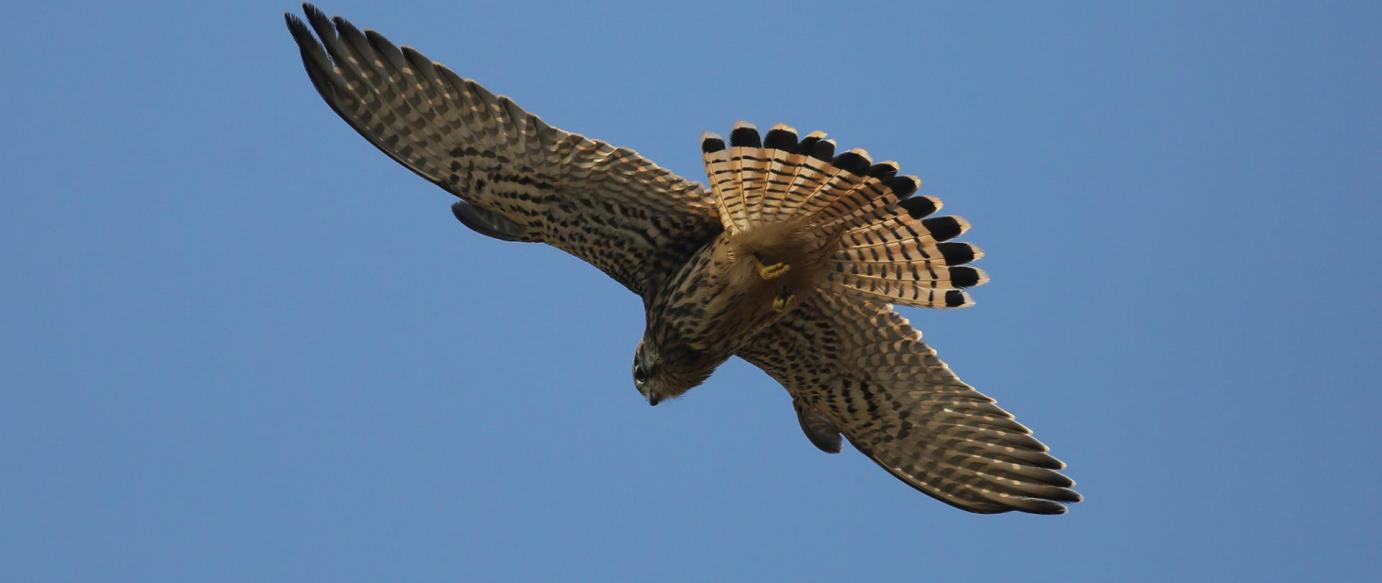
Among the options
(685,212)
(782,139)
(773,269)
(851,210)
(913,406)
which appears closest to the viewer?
(782,139)

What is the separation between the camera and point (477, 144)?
34.3 ft

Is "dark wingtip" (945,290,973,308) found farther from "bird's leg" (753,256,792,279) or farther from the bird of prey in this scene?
"bird's leg" (753,256,792,279)

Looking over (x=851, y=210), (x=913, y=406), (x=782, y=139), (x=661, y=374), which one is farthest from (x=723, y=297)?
(x=913, y=406)

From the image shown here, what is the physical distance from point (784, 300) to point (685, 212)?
0.72 meters

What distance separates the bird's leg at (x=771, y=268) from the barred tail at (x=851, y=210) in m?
0.22

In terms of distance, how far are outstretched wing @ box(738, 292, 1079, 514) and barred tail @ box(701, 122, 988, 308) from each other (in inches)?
30.4

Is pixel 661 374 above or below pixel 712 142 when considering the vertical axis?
below

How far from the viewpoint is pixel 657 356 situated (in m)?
11.0

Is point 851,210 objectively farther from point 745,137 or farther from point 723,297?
point 723,297

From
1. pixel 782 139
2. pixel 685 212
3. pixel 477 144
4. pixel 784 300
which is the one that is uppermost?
pixel 782 139

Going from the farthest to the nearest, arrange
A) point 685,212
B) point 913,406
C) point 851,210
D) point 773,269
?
point 913,406, point 685,212, point 773,269, point 851,210

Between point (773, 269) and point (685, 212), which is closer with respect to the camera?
point (773, 269)

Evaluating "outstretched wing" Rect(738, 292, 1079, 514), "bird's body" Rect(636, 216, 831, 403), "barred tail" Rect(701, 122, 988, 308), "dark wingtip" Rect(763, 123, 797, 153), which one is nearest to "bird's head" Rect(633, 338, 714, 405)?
"bird's body" Rect(636, 216, 831, 403)

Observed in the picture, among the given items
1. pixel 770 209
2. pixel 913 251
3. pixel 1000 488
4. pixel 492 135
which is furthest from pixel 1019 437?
pixel 492 135
